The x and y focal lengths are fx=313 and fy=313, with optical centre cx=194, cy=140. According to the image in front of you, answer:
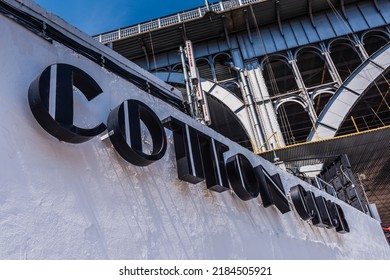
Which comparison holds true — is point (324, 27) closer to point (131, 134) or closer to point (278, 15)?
point (278, 15)

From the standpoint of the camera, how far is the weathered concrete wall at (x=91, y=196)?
9.63 feet

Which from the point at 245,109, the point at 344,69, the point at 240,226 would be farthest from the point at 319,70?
the point at 240,226

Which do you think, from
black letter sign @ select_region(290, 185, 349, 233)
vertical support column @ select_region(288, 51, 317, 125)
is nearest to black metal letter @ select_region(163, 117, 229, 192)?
black letter sign @ select_region(290, 185, 349, 233)

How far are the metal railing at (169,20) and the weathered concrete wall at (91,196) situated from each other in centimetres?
1687

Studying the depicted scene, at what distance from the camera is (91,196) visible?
139 inches

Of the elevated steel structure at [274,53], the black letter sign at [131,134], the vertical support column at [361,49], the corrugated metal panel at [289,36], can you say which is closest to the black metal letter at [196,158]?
the black letter sign at [131,134]

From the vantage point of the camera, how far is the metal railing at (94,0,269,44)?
2075 centimetres

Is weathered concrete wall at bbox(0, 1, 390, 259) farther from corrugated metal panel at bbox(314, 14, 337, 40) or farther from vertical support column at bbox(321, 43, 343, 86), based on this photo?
corrugated metal panel at bbox(314, 14, 337, 40)

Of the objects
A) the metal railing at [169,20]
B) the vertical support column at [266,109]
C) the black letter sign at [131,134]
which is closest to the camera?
the black letter sign at [131,134]

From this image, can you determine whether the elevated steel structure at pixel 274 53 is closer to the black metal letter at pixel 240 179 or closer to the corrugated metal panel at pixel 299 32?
the corrugated metal panel at pixel 299 32

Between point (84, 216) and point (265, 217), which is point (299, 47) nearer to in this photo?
point (265, 217)

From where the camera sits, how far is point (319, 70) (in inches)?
935

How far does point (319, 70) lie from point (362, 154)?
977 centimetres

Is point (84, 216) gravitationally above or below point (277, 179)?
below
